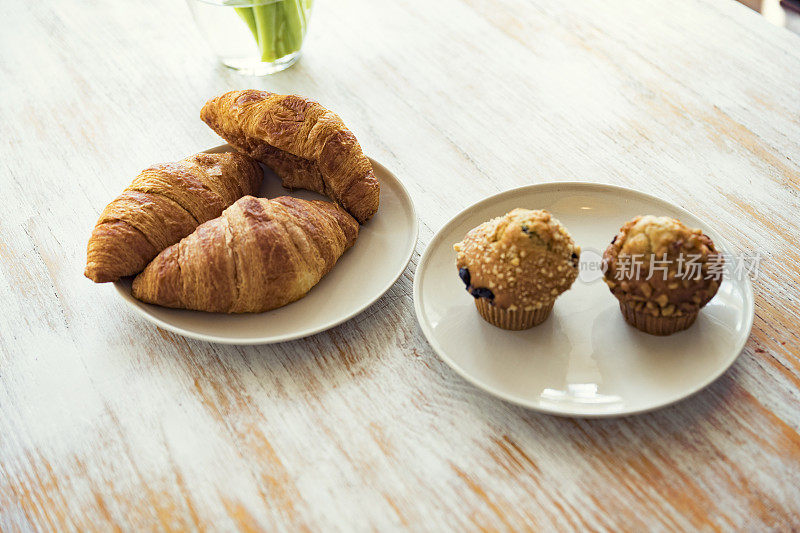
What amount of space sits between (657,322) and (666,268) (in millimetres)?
79

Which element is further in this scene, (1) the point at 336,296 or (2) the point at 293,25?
(2) the point at 293,25

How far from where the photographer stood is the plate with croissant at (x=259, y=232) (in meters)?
0.97

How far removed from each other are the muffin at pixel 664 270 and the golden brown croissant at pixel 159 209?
1.94 ft

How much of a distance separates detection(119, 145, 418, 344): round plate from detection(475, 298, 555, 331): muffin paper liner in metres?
0.14

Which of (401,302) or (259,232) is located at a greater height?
(259,232)

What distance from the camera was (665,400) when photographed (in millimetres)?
837

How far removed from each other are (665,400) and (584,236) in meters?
0.31

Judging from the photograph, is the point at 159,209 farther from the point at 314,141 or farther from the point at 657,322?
the point at 657,322

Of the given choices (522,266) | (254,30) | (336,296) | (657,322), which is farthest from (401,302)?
(254,30)

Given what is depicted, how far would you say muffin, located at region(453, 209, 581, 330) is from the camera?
2.93 ft

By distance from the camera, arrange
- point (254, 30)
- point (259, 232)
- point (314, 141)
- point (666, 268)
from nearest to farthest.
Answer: point (666, 268) → point (259, 232) → point (314, 141) → point (254, 30)

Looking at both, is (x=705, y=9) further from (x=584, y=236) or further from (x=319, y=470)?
(x=319, y=470)

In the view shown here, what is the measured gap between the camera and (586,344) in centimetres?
93

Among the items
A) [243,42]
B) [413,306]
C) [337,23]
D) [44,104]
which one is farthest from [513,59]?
[44,104]
